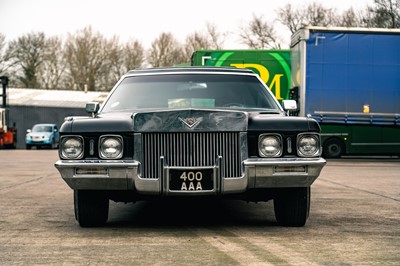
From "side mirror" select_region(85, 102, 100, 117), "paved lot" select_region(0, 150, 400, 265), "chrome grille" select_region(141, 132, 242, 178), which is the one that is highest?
"side mirror" select_region(85, 102, 100, 117)

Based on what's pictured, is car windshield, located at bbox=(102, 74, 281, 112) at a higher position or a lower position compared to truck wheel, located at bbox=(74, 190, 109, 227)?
higher

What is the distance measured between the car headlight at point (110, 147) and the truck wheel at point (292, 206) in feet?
4.95

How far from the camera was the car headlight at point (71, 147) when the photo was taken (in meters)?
6.52

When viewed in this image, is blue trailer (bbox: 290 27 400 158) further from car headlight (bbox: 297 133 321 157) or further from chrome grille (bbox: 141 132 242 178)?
chrome grille (bbox: 141 132 242 178)

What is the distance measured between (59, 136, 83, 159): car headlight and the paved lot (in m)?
0.70

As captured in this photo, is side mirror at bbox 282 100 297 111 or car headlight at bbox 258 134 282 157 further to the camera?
side mirror at bbox 282 100 297 111

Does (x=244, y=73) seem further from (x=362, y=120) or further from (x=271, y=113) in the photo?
(x=362, y=120)

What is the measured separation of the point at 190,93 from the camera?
7.84 m

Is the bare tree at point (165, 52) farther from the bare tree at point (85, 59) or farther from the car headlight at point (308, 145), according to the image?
the car headlight at point (308, 145)

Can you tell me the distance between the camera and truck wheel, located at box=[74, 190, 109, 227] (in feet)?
22.2

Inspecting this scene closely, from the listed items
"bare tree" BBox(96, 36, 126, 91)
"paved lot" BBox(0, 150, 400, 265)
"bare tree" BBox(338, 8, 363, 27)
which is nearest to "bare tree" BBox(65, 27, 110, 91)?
"bare tree" BBox(96, 36, 126, 91)

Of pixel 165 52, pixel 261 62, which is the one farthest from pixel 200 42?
→ pixel 261 62

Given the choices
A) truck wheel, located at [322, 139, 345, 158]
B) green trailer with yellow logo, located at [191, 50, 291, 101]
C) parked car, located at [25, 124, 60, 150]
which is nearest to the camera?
green trailer with yellow logo, located at [191, 50, 291, 101]

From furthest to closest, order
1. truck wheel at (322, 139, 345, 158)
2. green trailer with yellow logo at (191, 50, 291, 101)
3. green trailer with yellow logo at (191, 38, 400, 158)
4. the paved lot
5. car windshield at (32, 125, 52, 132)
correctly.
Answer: car windshield at (32, 125, 52, 132), truck wheel at (322, 139, 345, 158), green trailer with yellow logo at (191, 50, 291, 101), green trailer with yellow logo at (191, 38, 400, 158), the paved lot
